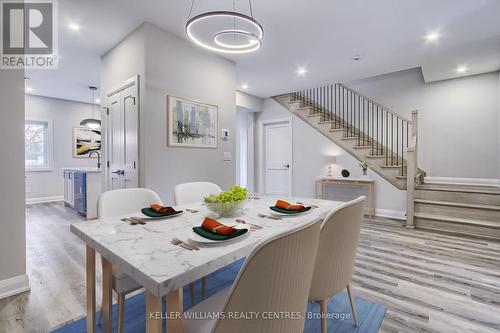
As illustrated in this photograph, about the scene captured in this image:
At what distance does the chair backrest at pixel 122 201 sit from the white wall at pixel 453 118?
5.52 meters

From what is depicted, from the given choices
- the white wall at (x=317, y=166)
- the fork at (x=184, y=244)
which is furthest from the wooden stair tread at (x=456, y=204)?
the fork at (x=184, y=244)

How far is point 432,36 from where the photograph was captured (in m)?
3.15

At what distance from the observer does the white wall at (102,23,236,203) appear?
9.53 ft

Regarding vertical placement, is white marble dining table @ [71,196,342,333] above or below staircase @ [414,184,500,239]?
above

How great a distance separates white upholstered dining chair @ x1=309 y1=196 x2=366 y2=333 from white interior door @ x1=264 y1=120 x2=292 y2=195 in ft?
15.7

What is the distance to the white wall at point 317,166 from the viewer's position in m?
4.67

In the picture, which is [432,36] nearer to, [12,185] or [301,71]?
[301,71]

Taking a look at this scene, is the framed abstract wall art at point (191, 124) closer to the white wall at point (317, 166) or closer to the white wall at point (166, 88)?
the white wall at point (166, 88)

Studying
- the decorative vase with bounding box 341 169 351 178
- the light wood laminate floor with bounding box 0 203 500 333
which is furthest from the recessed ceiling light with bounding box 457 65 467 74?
the light wood laminate floor with bounding box 0 203 500 333

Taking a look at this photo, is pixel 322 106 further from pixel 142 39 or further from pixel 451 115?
pixel 142 39

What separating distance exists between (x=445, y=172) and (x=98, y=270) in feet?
20.1

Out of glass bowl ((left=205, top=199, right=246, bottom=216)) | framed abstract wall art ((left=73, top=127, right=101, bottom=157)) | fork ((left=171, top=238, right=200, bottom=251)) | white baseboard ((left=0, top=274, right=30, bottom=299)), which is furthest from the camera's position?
framed abstract wall art ((left=73, top=127, right=101, bottom=157))

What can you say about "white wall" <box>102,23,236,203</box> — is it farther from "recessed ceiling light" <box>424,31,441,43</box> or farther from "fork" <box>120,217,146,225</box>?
"recessed ceiling light" <box>424,31,441,43</box>

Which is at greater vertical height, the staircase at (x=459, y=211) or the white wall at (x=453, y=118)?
the white wall at (x=453, y=118)
